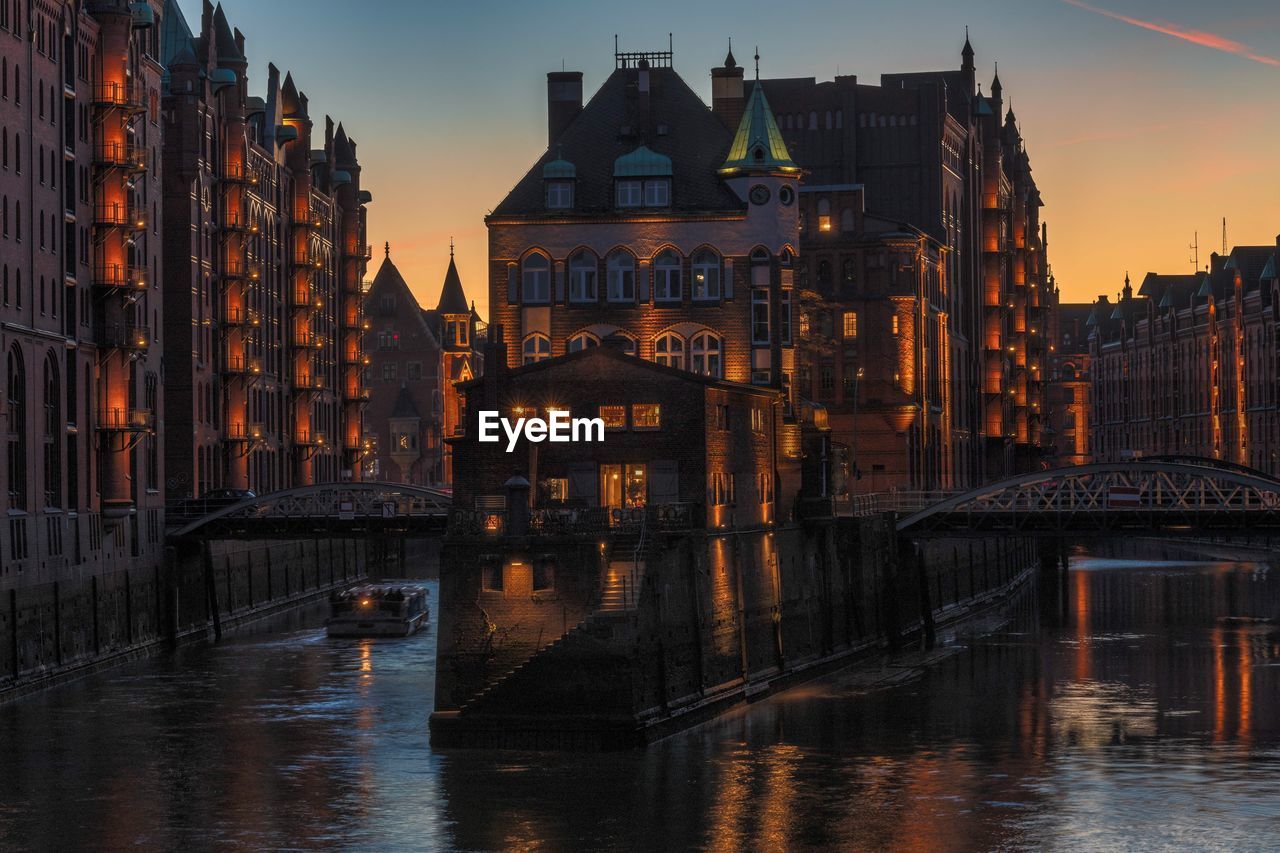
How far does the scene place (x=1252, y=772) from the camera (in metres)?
64.1

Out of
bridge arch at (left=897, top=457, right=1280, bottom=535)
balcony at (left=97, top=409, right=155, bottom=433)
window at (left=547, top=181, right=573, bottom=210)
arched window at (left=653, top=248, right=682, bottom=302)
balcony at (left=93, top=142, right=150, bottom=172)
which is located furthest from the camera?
window at (left=547, top=181, right=573, bottom=210)

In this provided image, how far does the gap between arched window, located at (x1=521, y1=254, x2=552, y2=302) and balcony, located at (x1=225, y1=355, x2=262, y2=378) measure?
99.6 feet

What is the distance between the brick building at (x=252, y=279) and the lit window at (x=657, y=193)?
94.6 feet

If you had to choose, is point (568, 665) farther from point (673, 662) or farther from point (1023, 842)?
point (1023, 842)

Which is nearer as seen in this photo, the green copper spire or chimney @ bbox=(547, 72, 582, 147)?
the green copper spire

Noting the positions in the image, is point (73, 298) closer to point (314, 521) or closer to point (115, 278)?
point (115, 278)

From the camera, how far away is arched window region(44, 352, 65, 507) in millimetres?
85375

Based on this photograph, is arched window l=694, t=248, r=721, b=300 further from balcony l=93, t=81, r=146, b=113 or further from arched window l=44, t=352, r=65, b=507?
arched window l=44, t=352, r=65, b=507

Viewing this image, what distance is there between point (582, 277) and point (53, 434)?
22.3m

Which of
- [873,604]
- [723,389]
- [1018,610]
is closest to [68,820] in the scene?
[723,389]

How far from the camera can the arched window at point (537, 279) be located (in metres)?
97.1

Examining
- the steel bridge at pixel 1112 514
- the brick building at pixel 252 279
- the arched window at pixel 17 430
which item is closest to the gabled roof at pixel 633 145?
the steel bridge at pixel 1112 514

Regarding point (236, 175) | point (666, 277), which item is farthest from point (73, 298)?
point (236, 175)

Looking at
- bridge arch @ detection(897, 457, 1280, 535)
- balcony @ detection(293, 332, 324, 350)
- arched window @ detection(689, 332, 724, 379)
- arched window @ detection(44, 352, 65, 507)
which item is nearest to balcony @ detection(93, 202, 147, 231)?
arched window @ detection(44, 352, 65, 507)
